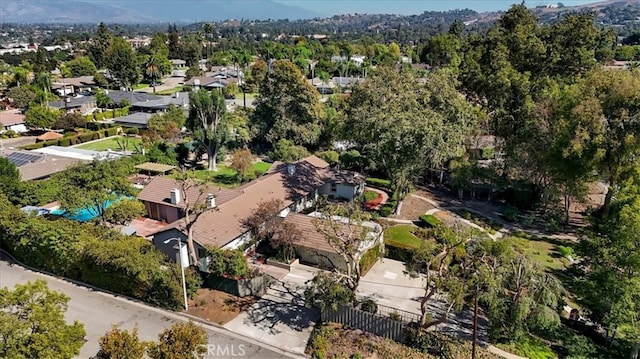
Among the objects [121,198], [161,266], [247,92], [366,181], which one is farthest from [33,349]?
[247,92]

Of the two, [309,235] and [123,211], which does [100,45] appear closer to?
[123,211]

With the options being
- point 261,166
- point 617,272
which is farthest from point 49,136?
point 617,272

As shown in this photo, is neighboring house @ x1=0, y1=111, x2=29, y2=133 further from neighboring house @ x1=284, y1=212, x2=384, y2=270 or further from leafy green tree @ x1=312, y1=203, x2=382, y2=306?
leafy green tree @ x1=312, y1=203, x2=382, y2=306

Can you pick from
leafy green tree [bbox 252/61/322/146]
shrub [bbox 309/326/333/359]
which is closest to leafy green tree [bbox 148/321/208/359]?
shrub [bbox 309/326/333/359]

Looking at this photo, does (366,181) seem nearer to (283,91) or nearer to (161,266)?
(283,91)

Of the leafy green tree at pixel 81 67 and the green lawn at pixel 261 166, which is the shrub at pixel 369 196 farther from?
the leafy green tree at pixel 81 67
